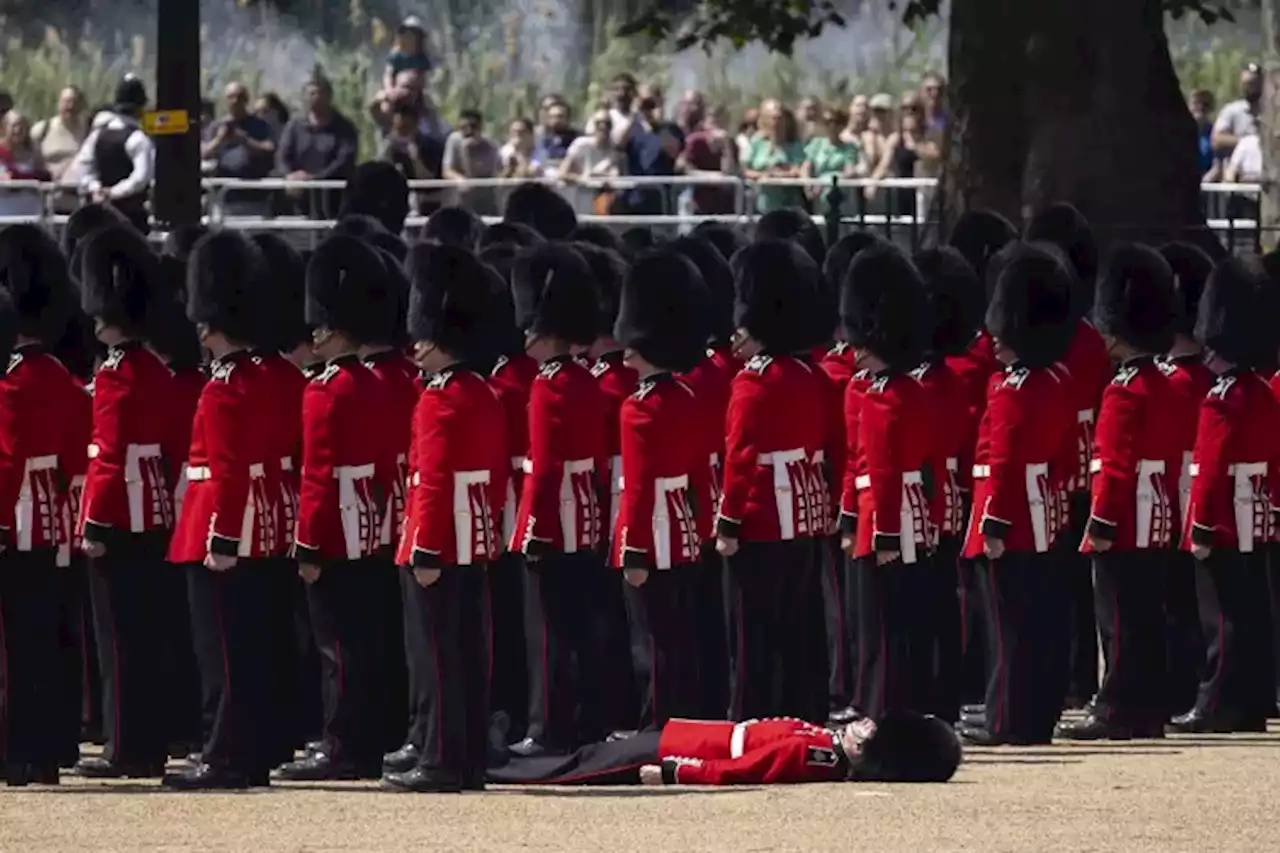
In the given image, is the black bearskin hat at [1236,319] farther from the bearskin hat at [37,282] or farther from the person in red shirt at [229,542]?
the bearskin hat at [37,282]

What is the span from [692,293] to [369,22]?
17.7 metres

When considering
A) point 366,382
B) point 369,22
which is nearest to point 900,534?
point 366,382

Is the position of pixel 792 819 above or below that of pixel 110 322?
below

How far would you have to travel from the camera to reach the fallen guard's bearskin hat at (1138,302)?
42.5ft

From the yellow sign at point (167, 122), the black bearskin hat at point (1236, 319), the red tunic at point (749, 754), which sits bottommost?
the red tunic at point (749, 754)

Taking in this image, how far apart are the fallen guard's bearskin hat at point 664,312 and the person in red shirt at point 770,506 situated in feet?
0.70

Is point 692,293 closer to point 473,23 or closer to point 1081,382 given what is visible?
point 1081,382

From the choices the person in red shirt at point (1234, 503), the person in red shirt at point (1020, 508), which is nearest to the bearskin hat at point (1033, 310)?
the person in red shirt at point (1020, 508)

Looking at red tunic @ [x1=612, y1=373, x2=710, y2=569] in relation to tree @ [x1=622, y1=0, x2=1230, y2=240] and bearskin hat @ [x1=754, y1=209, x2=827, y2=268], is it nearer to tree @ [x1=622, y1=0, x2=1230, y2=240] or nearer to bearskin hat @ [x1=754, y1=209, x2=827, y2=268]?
bearskin hat @ [x1=754, y1=209, x2=827, y2=268]

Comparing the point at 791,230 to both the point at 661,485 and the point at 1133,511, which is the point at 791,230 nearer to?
the point at 1133,511

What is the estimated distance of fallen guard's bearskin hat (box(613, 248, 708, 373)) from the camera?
1217 centimetres

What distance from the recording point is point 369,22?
29812 mm

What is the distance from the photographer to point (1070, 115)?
18.4m

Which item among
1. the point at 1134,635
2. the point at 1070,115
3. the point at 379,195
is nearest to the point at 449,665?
the point at 1134,635
